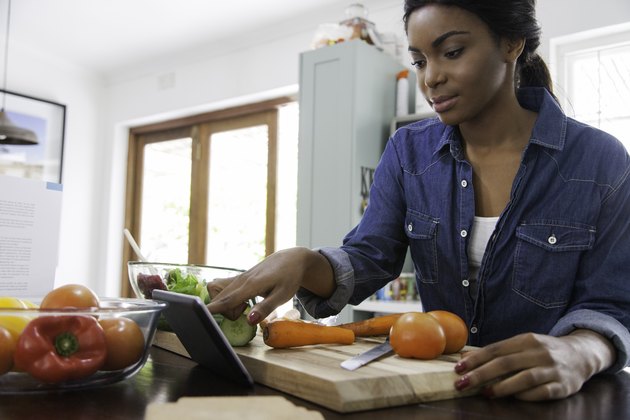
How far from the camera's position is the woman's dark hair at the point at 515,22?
1118 mm

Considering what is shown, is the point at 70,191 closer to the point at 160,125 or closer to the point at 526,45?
the point at 160,125

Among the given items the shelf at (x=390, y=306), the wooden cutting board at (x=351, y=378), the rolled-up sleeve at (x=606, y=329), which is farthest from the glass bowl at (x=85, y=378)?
the shelf at (x=390, y=306)

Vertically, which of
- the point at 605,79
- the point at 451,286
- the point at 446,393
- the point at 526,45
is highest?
the point at 605,79

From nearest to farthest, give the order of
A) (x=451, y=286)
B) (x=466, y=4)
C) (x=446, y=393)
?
(x=446, y=393), (x=466, y=4), (x=451, y=286)

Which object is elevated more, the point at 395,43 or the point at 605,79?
the point at 395,43

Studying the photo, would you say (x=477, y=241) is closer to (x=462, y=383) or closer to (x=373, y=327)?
(x=373, y=327)

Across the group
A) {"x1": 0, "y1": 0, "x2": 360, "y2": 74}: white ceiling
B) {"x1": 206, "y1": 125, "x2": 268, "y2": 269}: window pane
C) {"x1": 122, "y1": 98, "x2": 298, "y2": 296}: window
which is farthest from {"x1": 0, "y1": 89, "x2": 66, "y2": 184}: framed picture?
{"x1": 206, "y1": 125, "x2": 268, "y2": 269}: window pane

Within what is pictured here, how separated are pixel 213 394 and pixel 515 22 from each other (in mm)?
911

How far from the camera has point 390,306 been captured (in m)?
2.78

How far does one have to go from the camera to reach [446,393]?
2.34 feet

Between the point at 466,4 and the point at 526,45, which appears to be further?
the point at 526,45

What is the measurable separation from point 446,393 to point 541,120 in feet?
2.29

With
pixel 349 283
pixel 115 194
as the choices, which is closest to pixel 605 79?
pixel 349 283

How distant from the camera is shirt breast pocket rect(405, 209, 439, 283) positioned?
125 cm
